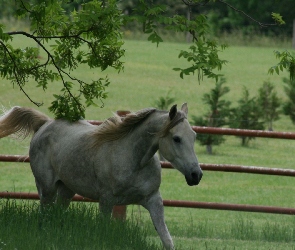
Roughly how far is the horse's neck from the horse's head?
8.2 inches

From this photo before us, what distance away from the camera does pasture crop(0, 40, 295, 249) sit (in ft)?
33.0

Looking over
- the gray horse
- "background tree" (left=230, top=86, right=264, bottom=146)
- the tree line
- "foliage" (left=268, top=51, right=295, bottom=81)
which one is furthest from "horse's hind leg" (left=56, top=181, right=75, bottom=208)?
"background tree" (left=230, top=86, right=264, bottom=146)

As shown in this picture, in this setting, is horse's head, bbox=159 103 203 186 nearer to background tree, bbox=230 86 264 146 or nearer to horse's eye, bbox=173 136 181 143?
horse's eye, bbox=173 136 181 143

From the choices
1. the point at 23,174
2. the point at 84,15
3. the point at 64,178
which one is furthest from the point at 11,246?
the point at 23,174

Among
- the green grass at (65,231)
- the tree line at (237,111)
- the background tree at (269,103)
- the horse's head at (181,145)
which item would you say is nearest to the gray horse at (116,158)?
the horse's head at (181,145)

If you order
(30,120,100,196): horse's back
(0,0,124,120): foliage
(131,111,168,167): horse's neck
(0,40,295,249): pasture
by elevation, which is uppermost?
(0,0,124,120): foliage

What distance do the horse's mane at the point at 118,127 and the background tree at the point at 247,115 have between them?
13.7 meters

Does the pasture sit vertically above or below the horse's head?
below

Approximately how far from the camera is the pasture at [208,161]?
33.0ft

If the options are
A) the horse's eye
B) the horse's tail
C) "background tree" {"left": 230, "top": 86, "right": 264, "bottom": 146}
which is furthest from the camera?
"background tree" {"left": 230, "top": 86, "right": 264, "bottom": 146}

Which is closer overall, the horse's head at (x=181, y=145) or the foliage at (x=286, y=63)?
the horse's head at (x=181, y=145)

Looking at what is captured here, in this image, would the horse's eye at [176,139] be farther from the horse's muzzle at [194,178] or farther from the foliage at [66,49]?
the foliage at [66,49]

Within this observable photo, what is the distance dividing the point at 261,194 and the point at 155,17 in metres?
11.0

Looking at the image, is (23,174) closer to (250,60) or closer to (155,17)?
(155,17)
